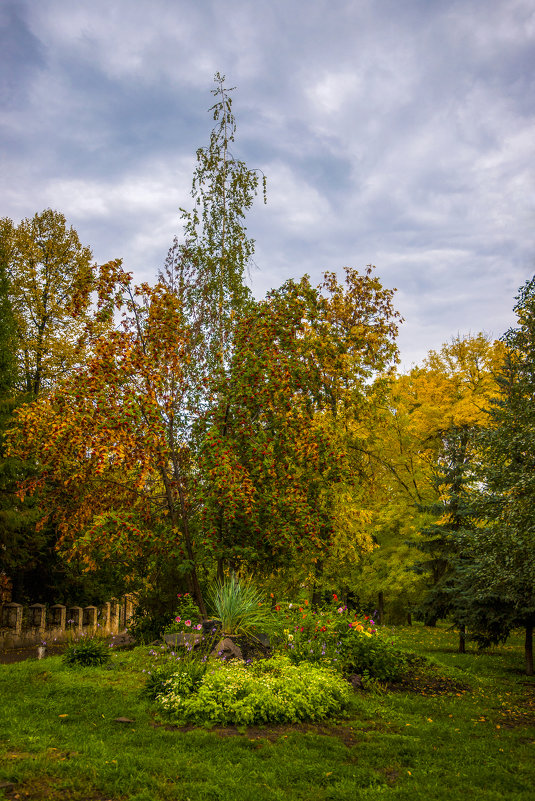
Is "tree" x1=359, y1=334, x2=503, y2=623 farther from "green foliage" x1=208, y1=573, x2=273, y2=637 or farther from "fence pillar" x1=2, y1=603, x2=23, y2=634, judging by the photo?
"fence pillar" x1=2, y1=603, x2=23, y2=634

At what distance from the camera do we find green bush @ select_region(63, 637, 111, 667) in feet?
31.2

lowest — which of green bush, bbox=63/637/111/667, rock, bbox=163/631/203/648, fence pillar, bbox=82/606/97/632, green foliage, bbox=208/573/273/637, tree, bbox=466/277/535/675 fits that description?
fence pillar, bbox=82/606/97/632

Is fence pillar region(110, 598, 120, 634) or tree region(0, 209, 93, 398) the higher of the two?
tree region(0, 209, 93, 398)

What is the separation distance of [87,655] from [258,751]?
508 cm

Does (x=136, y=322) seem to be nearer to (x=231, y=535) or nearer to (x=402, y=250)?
(x=231, y=535)

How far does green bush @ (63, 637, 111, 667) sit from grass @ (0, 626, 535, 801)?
0.97 meters

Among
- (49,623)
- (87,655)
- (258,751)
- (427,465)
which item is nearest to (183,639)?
(87,655)

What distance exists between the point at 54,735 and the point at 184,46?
10.4 metres

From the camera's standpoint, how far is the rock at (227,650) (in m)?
8.50

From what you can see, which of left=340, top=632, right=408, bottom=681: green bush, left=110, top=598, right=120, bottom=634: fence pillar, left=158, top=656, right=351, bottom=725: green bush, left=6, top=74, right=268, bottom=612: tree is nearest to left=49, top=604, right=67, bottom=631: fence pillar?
left=110, top=598, right=120, bottom=634: fence pillar

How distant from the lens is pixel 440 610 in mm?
16875

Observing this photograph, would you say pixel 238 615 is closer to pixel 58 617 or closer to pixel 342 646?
pixel 342 646

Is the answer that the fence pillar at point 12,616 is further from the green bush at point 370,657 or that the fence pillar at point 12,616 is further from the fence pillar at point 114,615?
the green bush at point 370,657

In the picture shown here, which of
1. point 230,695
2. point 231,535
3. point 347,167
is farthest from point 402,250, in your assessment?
point 230,695
